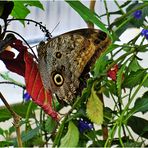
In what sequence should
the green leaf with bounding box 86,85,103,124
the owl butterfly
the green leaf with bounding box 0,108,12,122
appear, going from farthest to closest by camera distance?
the green leaf with bounding box 0,108,12,122, the green leaf with bounding box 86,85,103,124, the owl butterfly

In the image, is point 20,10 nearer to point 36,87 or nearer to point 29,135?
point 36,87

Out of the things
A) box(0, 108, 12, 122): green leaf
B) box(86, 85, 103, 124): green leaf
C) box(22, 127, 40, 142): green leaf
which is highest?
box(86, 85, 103, 124): green leaf

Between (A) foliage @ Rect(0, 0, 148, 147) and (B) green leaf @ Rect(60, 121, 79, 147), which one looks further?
(B) green leaf @ Rect(60, 121, 79, 147)

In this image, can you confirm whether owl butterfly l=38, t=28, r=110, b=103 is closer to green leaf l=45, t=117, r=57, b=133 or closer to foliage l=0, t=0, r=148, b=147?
foliage l=0, t=0, r=148, b=147

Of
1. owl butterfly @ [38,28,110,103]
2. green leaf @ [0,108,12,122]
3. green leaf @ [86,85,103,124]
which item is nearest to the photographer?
owl butterfly @ [38,28,110,103]

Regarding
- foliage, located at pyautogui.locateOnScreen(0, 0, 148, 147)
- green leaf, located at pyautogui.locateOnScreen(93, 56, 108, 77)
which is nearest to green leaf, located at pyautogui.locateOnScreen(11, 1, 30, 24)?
foliage, located at pyautogui.locateOnScreen(0, 0, 148, 147)

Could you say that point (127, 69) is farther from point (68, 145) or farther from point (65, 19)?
point (65, 19)
